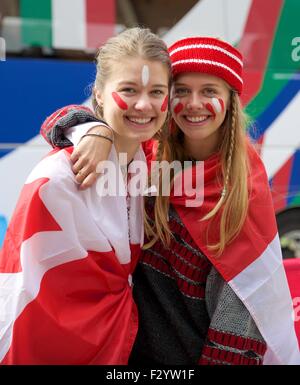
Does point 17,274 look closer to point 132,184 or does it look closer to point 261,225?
point 132,184

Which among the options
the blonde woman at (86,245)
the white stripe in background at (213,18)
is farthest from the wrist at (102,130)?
the white stripe in background at (213,18)

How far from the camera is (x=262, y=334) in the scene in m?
1.70

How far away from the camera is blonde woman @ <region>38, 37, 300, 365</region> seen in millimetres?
1703

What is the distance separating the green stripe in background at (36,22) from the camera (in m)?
3.54

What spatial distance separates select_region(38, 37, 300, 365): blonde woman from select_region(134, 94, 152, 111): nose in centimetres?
16

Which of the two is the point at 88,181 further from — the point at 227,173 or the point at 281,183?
the point at 281,183

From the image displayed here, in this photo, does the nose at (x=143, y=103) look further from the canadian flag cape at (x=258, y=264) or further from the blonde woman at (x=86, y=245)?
the canadian flag cape at (x=258, y=264)

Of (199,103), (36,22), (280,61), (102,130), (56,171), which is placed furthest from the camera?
(280,61)

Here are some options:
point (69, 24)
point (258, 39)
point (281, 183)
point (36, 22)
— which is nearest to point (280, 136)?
point (281, 183)

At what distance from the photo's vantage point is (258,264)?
5.65 feet

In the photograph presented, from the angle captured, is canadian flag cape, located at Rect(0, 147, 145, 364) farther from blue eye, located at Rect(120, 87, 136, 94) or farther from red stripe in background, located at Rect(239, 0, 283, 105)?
red stripe in background, located at Rect(239, 0, 283, 105)

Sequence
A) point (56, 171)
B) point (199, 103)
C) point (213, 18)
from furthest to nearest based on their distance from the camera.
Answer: point (213, 18), point (199, 103), point (56, 171)

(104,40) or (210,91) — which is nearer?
(210,91)

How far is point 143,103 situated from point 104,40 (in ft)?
7.26
